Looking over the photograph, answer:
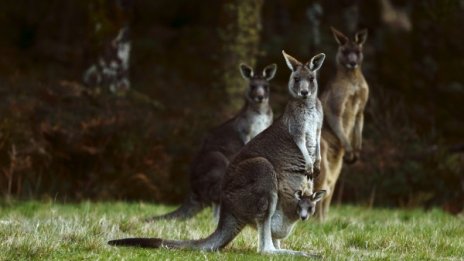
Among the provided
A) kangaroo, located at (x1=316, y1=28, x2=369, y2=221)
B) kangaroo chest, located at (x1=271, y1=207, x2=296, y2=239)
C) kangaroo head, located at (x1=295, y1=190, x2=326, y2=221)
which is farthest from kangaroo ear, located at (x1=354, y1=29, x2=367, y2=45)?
kangaroo chest, located at (x1=271, y1=207, x2=296, y2=239)

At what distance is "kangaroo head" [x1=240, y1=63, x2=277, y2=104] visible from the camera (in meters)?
12.4

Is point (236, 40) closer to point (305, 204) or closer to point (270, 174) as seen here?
point (270, 174)

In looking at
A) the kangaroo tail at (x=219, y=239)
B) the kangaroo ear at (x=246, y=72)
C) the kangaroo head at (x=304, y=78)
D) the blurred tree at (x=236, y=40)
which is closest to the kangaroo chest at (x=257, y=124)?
the kangaroo ear at (x=246, y=72)

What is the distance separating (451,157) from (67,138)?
5908mm

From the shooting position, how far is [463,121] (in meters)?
18.7

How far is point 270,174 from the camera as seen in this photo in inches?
335

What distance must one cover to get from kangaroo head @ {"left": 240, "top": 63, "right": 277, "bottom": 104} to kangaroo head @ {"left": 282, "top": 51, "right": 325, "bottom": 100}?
301 cm

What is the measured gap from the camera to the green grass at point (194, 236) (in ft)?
26.7

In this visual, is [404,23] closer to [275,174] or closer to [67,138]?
[67,138]

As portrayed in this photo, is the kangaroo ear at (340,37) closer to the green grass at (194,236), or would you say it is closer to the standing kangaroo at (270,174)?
the green grass at (194,236)

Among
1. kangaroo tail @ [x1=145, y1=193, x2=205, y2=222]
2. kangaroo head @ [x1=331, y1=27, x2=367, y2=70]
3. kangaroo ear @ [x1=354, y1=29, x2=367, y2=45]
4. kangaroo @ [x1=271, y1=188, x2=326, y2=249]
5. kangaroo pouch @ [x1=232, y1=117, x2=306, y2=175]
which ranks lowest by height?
kangaroo tail @ [x1=145, y1=193, x2=205, y2=222]

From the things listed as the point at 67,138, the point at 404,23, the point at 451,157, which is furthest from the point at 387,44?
the point at 67,138

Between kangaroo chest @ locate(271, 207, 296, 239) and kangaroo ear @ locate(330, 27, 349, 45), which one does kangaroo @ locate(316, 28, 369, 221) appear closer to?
kangaroo ear @ locate(330, 27, 349, 45)

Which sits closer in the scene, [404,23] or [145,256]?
[145,256]
